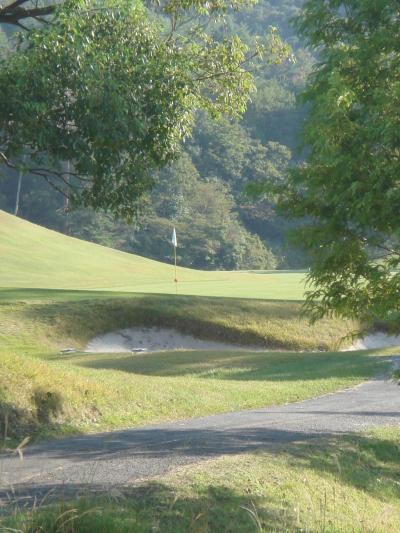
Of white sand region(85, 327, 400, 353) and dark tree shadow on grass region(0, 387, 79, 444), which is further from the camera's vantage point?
white sand region(85, 327, 400, 353)

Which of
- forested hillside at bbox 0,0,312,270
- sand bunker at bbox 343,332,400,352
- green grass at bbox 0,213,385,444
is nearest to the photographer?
green grass at bbox 0,213,385,444

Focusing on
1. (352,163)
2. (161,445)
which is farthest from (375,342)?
(352,163)

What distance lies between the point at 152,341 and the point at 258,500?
2035 centimetres

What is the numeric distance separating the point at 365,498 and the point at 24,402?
5049 mm

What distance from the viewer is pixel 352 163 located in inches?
403

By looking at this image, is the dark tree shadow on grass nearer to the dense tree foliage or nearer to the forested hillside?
the dense tree foliage

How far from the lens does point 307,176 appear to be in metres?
11.3

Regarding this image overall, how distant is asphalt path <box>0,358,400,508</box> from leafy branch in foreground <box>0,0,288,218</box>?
3842mm

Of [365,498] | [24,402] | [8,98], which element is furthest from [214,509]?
[8,98]

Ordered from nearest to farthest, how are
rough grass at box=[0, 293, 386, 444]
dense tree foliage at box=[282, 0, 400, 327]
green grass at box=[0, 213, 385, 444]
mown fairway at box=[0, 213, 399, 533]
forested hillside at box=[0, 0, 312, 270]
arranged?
mown fairway at box=[0, 213, 399, 533] → dense tree foliage at box=[282, 0, 400, 327] → rough grass at box=[0, 293, 386, 444] → green grass at box=[0, 213, 385, 444] → forested hillside at box=[0, 0, 312, 270]

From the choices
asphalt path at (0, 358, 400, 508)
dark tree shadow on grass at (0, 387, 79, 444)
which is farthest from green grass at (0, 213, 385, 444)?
asphalt path at (0, 358, 400, 508)

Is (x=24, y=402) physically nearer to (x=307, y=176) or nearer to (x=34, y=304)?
(x=307, y=176)

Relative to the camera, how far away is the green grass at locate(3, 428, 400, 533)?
7141 mm

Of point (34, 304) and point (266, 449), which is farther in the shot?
point (34, 304)
